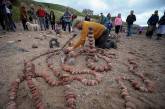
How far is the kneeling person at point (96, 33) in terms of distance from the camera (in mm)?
6082

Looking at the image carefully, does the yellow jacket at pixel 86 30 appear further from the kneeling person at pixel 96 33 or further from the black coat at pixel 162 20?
the black coat at pixel 162 20

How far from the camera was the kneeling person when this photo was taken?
20.0 feet

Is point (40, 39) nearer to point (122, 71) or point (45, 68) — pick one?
point (45, 68)

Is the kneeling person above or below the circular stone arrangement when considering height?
above

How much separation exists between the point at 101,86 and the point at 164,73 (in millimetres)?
2203

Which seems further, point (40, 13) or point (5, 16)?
point (40, 13)

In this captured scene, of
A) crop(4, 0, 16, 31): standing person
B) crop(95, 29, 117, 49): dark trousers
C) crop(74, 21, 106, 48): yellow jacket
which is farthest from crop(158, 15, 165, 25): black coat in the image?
crop(4, 0, 16, 31): standing person

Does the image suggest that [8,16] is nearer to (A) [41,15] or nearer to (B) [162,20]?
(A) [41,15]

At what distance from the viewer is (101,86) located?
4.10m

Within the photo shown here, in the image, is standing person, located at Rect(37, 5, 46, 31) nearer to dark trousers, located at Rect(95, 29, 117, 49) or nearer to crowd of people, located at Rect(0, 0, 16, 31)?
crowd of people, located at Rect(0, 0, 16, 31)

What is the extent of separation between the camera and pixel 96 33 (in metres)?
6.92

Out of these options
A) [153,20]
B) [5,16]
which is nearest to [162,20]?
[153,20]

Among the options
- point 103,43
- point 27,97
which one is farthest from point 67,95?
point 103,43

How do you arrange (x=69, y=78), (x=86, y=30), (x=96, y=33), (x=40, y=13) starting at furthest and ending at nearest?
(x=40, y=13), (x=96, y=33), (x=86, y=30), (x=69, y=78)
